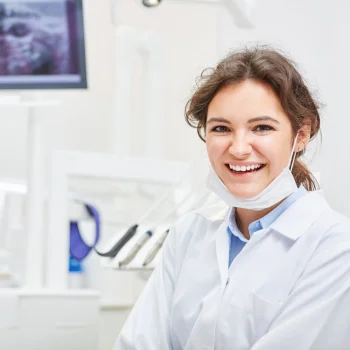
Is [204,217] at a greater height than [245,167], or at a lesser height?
lesser

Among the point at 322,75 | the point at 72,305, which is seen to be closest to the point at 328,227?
the point at 322,75

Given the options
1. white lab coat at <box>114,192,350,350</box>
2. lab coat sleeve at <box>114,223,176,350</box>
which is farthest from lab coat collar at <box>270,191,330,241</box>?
lab coat sleeve at <box>114,223,176,350</box>

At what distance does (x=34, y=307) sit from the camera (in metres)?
1.87

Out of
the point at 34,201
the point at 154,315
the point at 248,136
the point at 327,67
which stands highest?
the point at 327,67

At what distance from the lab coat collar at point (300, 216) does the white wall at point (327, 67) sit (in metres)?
0.37

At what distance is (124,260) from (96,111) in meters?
1.12

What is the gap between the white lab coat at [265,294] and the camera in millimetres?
1144

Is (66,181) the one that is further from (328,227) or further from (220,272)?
(328,227)

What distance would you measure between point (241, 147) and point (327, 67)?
62cm

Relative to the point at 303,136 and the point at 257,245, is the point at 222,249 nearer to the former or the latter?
the point at 257,245

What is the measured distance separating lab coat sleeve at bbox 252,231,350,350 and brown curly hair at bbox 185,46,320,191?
0.87 ft

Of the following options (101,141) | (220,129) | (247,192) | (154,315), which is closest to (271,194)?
(247,192)

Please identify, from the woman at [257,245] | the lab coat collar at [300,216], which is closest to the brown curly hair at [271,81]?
the woman at [257,245]

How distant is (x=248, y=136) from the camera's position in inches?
48.9
